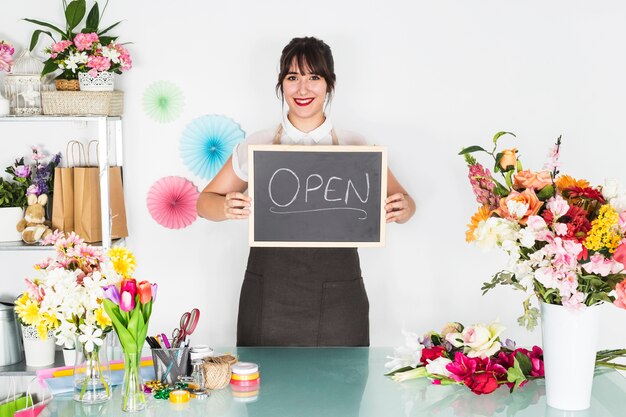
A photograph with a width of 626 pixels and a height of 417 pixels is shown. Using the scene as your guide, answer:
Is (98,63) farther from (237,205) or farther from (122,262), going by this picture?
(122,262)

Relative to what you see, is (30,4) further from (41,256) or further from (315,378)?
(315,378)

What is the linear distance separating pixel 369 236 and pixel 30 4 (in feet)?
6.08

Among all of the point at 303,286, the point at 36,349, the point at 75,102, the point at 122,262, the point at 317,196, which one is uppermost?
the point at 75,102

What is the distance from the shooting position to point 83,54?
3.14 metres

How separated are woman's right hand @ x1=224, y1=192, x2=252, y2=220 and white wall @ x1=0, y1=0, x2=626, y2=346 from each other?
882mm

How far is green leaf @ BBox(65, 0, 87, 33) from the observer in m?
3.23

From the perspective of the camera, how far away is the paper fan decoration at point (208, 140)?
3447 millimetres

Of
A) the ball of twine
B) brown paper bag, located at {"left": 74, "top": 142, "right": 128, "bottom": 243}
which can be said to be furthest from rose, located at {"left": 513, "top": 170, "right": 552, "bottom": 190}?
brown paper bag, located at {"left": 74, "top": 142, "right": 128, "bottom": 243}

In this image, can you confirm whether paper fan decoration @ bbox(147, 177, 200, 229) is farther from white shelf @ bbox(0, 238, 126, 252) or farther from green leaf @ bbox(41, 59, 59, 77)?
green leaf @ bbox(41, 59, 59, 77)

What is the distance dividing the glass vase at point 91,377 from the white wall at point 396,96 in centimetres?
168

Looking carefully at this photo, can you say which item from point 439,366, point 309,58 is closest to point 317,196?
point 309,58

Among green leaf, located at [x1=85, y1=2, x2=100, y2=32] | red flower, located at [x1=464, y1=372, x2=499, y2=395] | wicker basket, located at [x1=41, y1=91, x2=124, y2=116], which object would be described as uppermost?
green leaf, located at [x1=85, y1=2, x2=100, y2=32]

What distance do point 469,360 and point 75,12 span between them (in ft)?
7.25

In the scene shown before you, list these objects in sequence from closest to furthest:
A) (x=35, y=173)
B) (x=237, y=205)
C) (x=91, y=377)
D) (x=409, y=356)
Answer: (x=91, y=377), (x=409, y=356), (x=237, y=205), (x=35, y=173)
